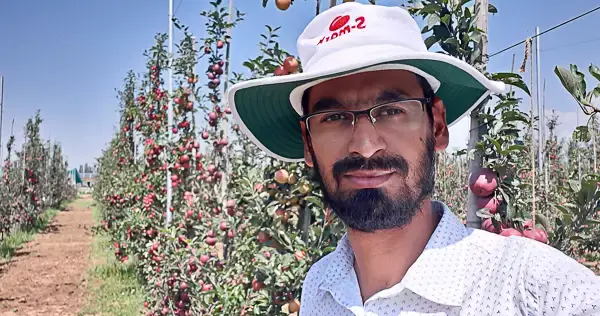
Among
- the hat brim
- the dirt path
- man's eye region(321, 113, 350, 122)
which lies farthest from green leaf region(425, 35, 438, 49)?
the dirt path

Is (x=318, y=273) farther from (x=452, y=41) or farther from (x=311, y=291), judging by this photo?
(x=452, y=41)

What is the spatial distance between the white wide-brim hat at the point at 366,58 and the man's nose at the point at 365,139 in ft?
0.35

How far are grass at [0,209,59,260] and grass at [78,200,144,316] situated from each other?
228 centimetres

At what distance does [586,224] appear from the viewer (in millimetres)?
1706

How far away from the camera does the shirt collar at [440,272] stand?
0.94m

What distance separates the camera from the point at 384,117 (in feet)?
3.67

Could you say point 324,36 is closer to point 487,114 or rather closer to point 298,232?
point 487,114

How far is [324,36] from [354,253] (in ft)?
1.62

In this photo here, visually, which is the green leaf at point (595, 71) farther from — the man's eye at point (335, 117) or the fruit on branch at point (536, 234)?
the man's eye at point (335, 117)

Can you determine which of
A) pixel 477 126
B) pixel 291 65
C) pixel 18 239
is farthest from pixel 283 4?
pixel 18 239


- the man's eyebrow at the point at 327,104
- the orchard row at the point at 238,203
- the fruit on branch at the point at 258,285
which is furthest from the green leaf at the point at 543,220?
the fruit on branch at the point at 258,285

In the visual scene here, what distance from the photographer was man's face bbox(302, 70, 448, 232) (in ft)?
3.62

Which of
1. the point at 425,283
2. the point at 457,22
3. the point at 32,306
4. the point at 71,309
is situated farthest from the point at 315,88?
the point at 32,306

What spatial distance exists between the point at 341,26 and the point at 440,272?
0.54 meters
